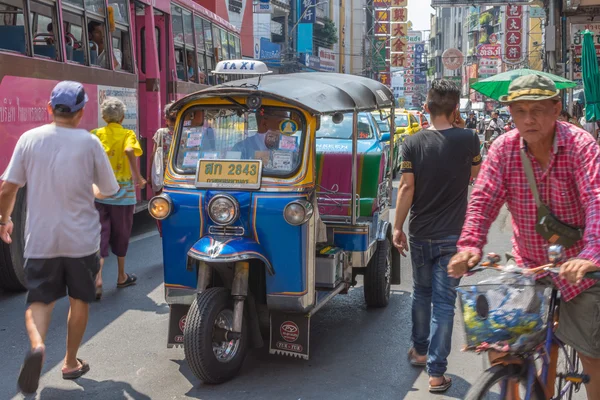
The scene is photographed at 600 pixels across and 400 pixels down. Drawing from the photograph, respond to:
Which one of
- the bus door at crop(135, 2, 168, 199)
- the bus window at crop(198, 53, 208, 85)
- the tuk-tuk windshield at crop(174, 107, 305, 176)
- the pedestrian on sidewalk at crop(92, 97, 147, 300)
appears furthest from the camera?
the bus window at crop(198, 53, 208, 85)

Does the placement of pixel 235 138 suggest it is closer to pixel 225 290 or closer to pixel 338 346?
pixel 225 290

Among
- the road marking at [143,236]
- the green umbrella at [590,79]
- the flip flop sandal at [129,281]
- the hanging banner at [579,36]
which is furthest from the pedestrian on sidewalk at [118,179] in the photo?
the hanging banner at [579,36]

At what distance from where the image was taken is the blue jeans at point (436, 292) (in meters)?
5.16

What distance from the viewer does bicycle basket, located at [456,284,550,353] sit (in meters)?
3.27

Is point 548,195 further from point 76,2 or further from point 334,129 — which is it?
point 76,2

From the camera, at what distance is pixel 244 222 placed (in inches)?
213

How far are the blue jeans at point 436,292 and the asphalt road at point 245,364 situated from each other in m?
0.27

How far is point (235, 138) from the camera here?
578cm

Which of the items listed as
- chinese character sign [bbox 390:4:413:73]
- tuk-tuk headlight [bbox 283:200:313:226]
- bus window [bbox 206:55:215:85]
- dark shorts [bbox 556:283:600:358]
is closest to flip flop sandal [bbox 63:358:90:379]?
tuk-tuk headlight [bbox 283:200:313:226]

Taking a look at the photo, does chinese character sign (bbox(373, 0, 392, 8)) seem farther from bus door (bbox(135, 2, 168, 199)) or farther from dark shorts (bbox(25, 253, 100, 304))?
dark shorts (bbox(25, 253, 100, 304))

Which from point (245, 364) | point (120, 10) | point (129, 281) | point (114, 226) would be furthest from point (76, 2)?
point (245, 364)

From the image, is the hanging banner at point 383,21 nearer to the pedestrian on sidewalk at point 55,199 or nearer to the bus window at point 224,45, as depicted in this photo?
the bus window at point 224,45

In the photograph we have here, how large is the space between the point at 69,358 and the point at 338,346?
6.70 ft

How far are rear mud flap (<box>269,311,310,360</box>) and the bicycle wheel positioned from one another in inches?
88.4
